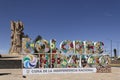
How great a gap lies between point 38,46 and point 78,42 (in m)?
4.51

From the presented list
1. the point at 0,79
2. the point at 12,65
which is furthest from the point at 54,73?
the point at 12,65

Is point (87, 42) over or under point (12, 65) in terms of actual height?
over

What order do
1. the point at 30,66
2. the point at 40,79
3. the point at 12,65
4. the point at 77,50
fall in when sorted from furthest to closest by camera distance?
the point at 12,65 → the point at 77,50 → the point at 30,66 → the point at 40,79

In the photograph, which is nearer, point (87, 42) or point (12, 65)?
point (87, 42)

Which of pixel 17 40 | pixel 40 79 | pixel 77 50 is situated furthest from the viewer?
pixel 17 40

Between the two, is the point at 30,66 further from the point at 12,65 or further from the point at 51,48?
the point at 12,65

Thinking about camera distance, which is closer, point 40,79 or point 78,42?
point 40,79

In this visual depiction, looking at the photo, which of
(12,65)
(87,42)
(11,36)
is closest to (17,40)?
(11,36)

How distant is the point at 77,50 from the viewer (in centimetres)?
2898

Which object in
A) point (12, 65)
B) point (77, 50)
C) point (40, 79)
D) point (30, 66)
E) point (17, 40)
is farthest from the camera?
point (17, 40)

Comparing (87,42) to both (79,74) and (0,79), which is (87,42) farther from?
(0,79)

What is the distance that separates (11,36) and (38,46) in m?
73.1

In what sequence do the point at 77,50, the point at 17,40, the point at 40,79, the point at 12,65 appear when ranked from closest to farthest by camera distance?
the point at 40,79 < the point at 77,50 < the point at 12,65 < the point at 17,40

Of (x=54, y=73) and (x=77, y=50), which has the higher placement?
(x=77, y=50)
